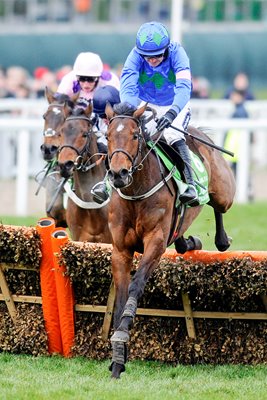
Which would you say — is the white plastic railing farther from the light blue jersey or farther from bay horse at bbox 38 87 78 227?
the light blue jersey

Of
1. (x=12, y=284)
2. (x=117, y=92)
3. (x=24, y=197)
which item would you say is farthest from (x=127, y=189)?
(x=24, y=197)

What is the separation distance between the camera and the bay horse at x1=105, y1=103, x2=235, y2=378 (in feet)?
23.1

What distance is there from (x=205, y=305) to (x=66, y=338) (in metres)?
1.01

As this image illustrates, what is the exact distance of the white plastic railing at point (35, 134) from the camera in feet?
44.5

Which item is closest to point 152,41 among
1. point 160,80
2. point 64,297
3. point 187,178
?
point 160,80

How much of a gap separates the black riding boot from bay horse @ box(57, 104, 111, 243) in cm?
86

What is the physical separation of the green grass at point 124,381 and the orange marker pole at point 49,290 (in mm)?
192

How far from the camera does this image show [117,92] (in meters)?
9.11

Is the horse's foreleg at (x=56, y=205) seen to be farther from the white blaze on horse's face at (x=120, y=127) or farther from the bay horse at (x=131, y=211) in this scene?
the white blaze on horse's face at (x=120, y=127)

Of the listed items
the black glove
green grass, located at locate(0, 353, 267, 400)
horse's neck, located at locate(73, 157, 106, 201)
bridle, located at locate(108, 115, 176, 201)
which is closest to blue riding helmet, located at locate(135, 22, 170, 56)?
the black glove

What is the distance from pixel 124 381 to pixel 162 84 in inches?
91.2

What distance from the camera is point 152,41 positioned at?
25.4ft

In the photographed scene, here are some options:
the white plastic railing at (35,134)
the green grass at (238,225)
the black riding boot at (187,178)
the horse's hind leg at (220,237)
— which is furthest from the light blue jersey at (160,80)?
the white plastic railing at (35,134)

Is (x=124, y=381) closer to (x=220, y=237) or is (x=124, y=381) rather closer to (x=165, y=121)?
(x=165, y=121)
